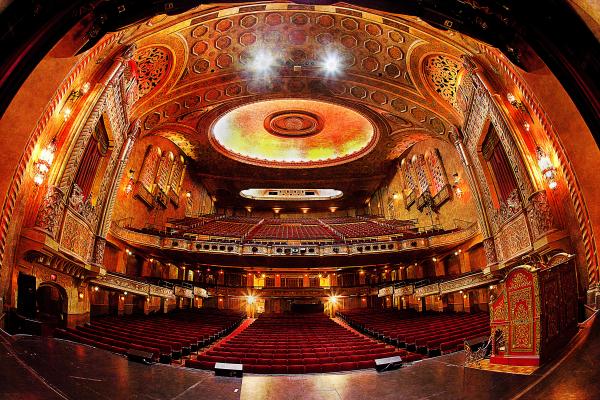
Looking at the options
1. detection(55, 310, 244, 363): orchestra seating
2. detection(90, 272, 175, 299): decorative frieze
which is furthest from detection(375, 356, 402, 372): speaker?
detection(90, 272, 175, 299): decorative frieze

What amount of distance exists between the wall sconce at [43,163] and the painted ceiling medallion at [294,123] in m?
13.9

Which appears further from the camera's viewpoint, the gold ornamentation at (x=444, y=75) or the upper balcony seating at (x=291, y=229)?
the upper balcony seating at (x=291, y=229)

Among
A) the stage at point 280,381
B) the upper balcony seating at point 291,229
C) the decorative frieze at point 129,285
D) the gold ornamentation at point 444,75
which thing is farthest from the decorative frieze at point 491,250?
A: the decorative frieze at point 129,285

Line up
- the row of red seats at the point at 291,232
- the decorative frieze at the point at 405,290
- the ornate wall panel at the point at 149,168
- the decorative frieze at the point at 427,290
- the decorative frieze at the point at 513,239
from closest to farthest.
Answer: the decorative frieze at the point at 513,239
the decorative frieze at the point at 427,290
the ornate wall panel at the point at 149,168
the decorative frieze at the point at 405,290
the row of red seats at the point at 291,232

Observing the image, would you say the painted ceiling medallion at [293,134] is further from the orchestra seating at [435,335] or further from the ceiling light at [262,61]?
the orchestra seating at [435,335]

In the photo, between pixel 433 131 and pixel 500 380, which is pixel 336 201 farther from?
pixel 500 380

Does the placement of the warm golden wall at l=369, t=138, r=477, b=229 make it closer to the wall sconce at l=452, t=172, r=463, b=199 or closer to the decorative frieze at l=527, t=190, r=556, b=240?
the wall sconce at l=452, t=172, r=463, b=199

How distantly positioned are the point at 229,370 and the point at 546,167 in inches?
360

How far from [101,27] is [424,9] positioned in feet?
16.0

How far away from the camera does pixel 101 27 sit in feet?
16.2

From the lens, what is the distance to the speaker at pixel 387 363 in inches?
230

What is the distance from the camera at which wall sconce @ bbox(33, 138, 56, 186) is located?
814 cm

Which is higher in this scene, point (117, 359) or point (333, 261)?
point (333, 261)

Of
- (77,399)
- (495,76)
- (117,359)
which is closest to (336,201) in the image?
(495,76)
